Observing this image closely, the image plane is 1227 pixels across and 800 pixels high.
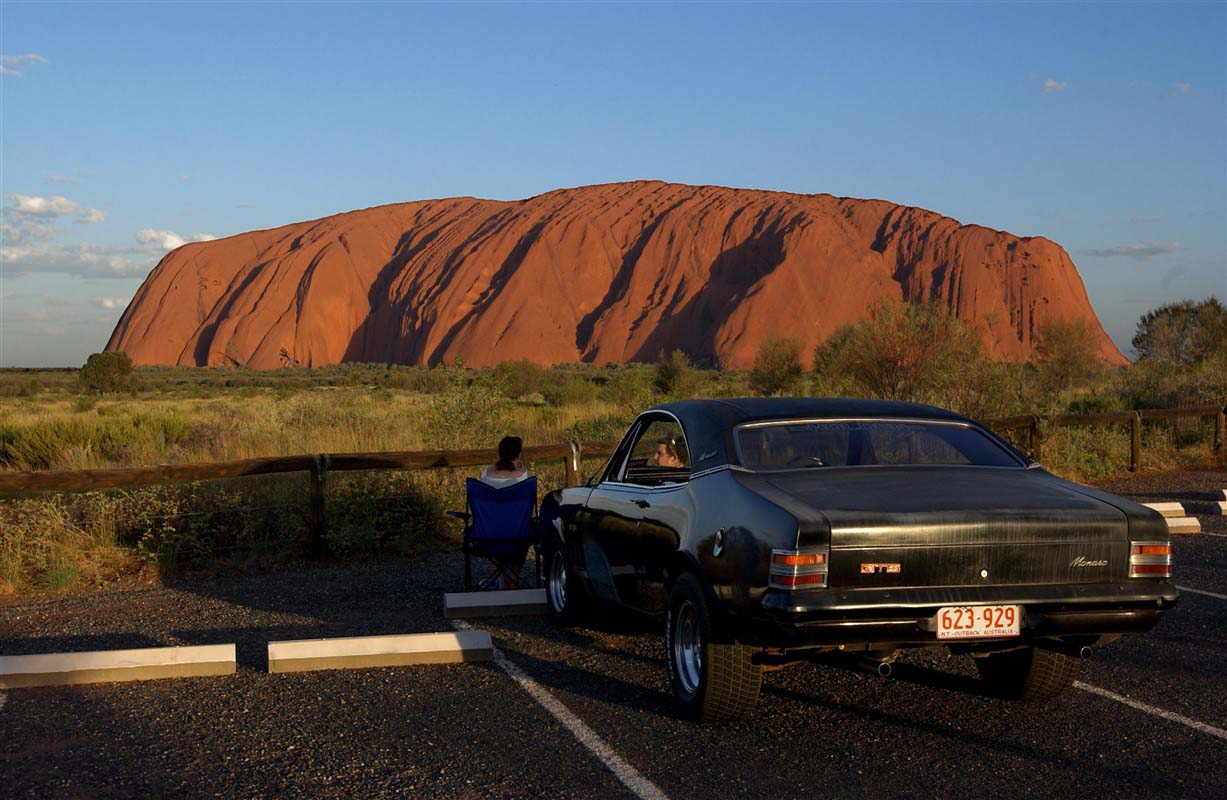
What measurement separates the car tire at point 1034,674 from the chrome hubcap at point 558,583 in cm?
281

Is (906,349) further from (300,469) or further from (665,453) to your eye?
(665,453)

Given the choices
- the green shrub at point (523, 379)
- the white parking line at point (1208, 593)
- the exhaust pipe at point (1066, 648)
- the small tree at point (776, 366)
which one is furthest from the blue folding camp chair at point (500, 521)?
the green shrub at point (523, 379)

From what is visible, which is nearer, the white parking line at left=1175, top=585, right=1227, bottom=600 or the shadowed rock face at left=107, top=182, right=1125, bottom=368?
the white parking line at left=1175, top=585, right=1227, bottom=600

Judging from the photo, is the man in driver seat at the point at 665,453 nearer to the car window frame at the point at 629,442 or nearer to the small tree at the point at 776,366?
the car window frame at the point at 629,442

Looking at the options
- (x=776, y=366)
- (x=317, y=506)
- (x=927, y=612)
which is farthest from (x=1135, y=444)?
(x=776, y=366)

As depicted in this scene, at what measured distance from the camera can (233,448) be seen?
51.3 ft

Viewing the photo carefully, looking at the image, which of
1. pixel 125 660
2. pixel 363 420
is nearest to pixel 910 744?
pixel 125 660

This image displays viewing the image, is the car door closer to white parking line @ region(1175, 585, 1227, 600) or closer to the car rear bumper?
the car rear bumper

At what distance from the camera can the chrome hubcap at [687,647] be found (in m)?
5.21

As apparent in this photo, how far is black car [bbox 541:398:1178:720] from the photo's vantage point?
178 inches

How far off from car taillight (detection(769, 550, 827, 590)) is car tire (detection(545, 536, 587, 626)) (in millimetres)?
2727

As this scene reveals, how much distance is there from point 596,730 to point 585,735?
0.31 feet

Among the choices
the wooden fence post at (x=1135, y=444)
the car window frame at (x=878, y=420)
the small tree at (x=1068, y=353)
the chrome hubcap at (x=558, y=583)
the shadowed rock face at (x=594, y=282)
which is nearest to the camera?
the car window frame at (x=878, y=420)

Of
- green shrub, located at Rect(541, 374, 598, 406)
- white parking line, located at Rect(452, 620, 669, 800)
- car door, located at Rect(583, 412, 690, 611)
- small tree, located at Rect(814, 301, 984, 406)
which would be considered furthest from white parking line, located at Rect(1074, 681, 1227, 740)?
green shrub, located at Rect(541, 374, 598, 406)
